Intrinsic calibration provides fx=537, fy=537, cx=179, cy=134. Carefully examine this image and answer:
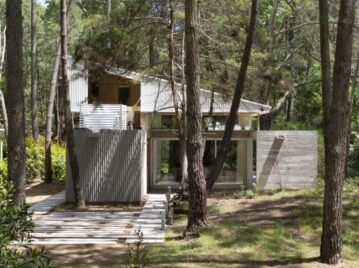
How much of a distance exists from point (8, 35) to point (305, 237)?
6950 mm

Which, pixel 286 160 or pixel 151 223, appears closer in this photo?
pixel 151 223

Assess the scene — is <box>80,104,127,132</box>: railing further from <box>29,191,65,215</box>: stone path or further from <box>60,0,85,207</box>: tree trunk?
<box>29,191,65,215</box>: stone path

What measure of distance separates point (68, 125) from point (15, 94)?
18.0ft

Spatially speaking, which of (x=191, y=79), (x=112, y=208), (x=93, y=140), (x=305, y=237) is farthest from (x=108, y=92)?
(x=305, y=237)

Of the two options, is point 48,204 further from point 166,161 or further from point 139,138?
point 166,161

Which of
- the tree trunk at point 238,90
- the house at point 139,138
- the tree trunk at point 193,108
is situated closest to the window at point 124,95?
the house at point 139,138

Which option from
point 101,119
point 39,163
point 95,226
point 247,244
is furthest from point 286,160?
point 39,163

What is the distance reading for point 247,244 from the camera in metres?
10.1

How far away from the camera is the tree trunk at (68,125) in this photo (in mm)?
15562

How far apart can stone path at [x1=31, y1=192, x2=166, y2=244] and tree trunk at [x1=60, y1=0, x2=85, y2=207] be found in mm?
910

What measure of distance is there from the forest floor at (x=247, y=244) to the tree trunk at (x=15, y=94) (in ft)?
5.24

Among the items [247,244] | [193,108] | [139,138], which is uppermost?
[193,108]

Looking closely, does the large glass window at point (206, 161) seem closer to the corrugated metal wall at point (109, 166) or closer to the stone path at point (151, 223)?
the stone path at point (151, 223)

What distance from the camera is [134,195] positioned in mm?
17016
